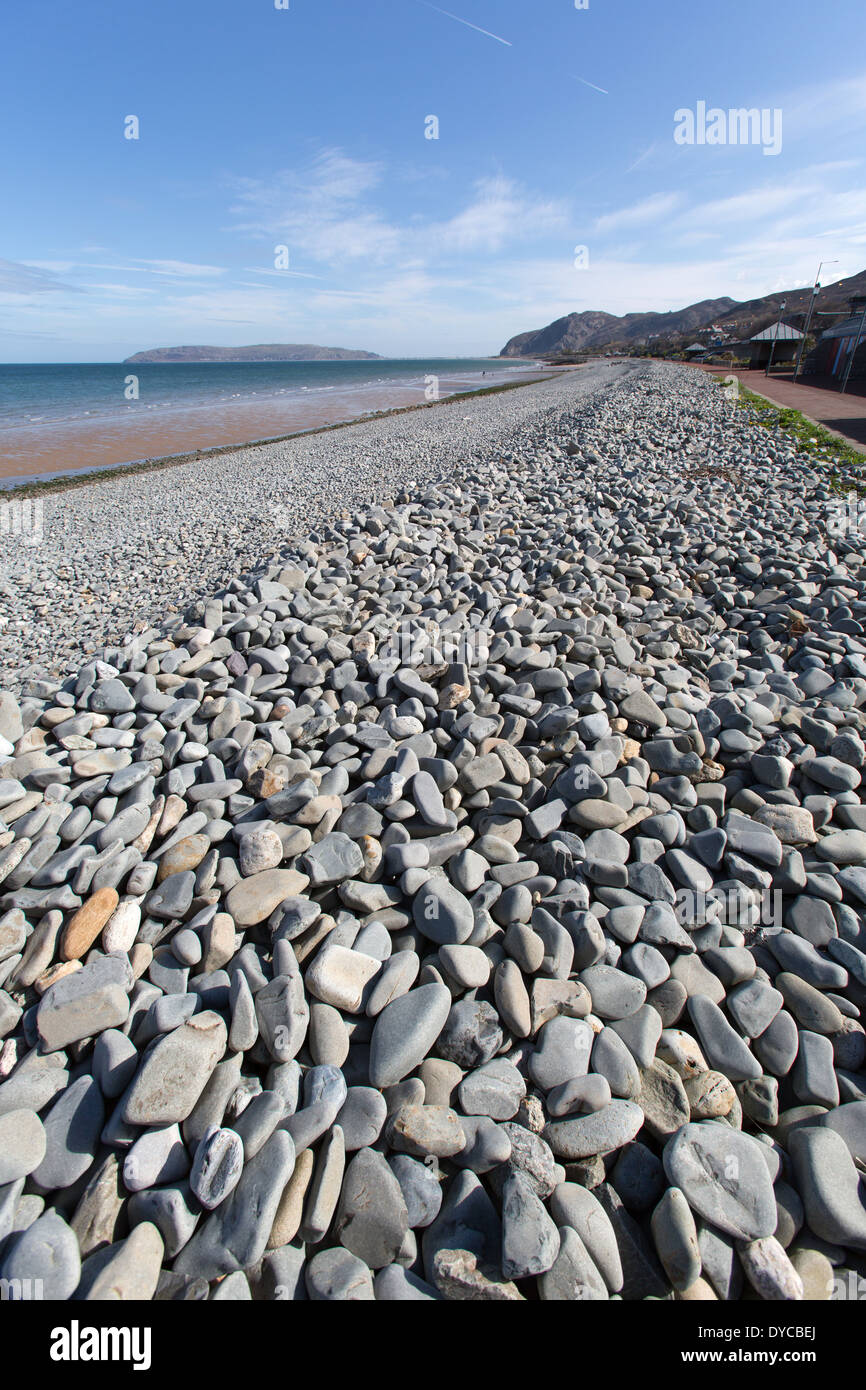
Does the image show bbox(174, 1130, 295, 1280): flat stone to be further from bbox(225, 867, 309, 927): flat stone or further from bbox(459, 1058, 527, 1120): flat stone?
bbox(225, 867, 309, 927): flat stone

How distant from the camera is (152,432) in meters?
22.5

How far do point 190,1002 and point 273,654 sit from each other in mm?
2292

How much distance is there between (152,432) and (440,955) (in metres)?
25.2

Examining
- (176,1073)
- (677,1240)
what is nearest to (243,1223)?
(176,1073)

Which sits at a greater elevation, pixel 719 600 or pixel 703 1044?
pixel 719 600

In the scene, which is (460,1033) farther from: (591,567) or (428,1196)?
(591,567)

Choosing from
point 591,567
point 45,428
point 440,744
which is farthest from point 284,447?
point 440,744

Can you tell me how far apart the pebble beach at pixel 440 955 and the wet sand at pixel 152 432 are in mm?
15847

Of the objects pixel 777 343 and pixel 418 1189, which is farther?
pixel 777 343

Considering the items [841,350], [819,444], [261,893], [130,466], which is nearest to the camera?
[261,893]

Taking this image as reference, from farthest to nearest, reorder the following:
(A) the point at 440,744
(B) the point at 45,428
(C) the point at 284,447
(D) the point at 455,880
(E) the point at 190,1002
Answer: (B) the point at 45,428
(C) the point at 284,447
(A) the point at 440,744
(D) the point at 455,880
(E) the point at 190,1002

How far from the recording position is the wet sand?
17.2 m

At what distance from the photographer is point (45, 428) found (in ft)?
78.4

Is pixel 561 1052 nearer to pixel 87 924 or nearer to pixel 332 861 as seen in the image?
pixel 332 861
